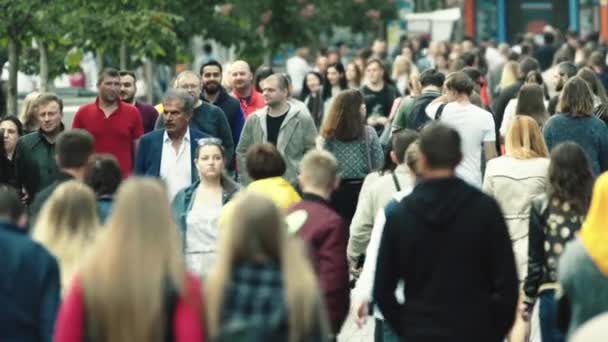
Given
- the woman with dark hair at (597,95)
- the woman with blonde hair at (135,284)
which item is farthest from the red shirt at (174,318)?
the woman with dark hair at (597,95)

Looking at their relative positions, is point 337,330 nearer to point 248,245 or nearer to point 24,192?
point 248,245

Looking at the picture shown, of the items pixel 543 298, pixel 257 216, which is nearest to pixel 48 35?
pixel 543 298

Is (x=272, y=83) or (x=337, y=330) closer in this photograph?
(x=337, y=330)

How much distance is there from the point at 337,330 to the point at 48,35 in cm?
1265

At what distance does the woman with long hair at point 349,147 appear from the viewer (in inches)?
622

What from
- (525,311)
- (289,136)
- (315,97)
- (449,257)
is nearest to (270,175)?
(525,311)

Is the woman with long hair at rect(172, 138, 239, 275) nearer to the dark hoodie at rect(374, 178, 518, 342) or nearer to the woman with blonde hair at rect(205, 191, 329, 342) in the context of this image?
the dark hoodie at rect(374, 178, 518, 342)

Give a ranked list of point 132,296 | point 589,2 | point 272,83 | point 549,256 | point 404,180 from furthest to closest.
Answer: point 589,2, point 272,83, point 404,180, point 549,256, point 132,296

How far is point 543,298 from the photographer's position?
1098 cm

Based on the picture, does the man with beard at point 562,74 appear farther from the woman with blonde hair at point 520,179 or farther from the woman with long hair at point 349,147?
the woman with blonde hair at point 520,179

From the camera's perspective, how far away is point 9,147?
53.0 feet

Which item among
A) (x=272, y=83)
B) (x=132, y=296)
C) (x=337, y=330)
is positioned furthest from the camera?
(x=272, y=83)

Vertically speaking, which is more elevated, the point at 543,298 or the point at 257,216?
the point at 257,216

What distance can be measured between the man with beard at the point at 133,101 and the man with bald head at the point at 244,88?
0.90 meters
